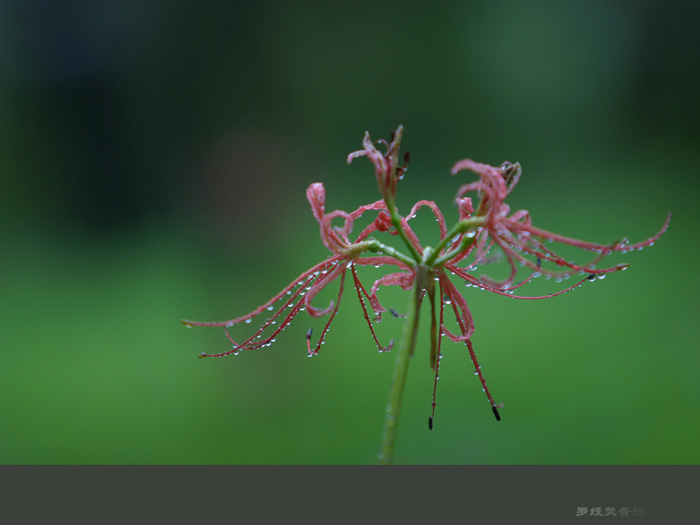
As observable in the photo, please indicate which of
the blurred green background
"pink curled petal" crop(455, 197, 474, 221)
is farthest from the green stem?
the blurred green background

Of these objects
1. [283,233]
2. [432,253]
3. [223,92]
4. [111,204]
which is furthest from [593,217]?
[432,253]

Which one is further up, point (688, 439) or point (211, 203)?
point (211, 203)

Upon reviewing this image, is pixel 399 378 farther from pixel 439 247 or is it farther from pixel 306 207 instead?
pixel 306 207

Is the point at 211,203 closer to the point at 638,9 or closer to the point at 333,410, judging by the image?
the point at 333,410

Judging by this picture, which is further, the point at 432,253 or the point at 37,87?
the point at 37,87

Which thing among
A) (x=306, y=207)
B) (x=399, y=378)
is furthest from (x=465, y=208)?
(x=306, y=207)

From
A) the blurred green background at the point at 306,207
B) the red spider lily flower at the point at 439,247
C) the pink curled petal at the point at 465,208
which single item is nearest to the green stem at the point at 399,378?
the red spider lily flower at the point at 439,247

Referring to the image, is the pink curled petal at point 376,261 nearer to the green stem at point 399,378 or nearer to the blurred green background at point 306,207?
the green stem at point 399,378

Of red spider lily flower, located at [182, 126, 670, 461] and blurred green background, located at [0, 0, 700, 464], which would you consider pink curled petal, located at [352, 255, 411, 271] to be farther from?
blurred green background, located at [0, 0, 700, 464]
